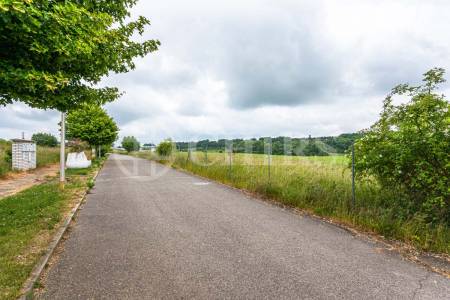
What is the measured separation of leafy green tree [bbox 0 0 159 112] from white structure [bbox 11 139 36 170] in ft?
56.0

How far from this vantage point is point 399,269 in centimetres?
395

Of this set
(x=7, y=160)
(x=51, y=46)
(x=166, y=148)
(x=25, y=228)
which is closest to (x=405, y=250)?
(x=51, y=46)

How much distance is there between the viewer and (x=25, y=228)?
217 inches

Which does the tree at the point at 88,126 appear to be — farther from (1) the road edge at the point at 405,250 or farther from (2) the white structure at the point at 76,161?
(1) the road edge at the point at 405,250

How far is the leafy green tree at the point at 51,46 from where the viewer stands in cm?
296

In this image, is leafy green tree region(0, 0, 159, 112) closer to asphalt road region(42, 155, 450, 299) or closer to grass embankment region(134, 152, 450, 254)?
asphalt road region(42, 155, 450, 299)

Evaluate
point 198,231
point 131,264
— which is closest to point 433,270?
point 198,231

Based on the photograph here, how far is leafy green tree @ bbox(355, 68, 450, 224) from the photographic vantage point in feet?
16.6

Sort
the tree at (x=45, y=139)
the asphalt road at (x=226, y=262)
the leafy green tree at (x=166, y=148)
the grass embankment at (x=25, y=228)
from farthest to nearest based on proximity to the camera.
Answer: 1. the tree at (x=45, y=139)
2. the leafy green tree at (x=166, y=148)
3. the grass embankment at (x=25, y=228)
4. the asphalt road at (x=226, y=262)

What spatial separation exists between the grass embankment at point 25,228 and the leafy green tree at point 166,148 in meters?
19.0

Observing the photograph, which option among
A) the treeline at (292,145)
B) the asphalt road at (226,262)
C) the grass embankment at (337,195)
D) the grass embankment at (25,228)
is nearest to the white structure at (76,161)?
the treeline at (292,145)

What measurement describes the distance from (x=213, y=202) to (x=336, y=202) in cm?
359

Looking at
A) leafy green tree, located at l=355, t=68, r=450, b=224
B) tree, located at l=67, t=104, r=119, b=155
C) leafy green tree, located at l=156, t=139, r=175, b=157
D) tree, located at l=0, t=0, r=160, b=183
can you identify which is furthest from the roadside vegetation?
tree, located at l=67, t=104, r=119, b=155

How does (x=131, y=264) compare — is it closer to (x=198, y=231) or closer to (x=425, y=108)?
(x=198, y=231)
